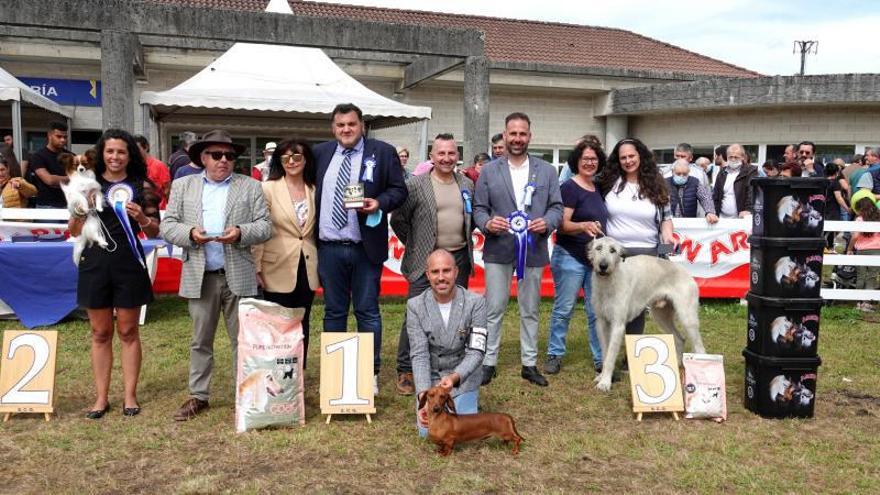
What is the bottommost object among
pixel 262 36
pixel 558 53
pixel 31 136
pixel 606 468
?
pixel 606 468

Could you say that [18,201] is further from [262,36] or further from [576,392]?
[576,392]

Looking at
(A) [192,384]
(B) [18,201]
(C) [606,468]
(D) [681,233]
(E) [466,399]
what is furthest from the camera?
(D) [681,233]

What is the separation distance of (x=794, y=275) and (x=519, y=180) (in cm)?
200

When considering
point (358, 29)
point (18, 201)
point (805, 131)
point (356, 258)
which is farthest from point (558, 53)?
point (356, 258)

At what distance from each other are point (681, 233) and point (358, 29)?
630 cm

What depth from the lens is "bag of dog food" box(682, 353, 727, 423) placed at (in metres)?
4.62

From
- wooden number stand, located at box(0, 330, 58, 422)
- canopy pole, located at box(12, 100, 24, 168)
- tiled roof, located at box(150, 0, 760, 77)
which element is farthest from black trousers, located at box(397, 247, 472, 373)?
tiled roof, located at box(150, 0, 760, 77)

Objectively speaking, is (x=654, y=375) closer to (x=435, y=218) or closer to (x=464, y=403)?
(x=464, y=403)

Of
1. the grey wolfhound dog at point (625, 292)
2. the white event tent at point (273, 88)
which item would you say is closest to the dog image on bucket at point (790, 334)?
the grey wolfhound dog at point (625, 292)

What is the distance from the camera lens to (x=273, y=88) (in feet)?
37.8

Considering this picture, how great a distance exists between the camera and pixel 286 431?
431cm

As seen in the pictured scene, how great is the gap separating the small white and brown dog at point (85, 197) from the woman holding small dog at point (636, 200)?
3659 mm

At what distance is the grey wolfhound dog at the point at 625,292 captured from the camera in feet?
17.2

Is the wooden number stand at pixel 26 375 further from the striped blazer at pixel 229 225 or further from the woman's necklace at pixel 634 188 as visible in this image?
the woman's necklace at pixel 634 188
